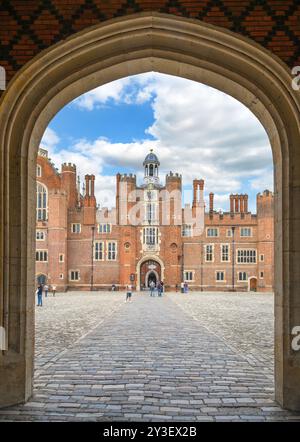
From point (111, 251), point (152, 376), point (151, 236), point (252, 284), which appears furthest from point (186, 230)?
point (152, 376)

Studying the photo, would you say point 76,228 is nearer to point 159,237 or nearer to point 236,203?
point 159,237

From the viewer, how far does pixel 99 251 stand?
4847 cm

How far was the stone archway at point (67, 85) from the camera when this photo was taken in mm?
5668

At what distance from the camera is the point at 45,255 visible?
46.6 m

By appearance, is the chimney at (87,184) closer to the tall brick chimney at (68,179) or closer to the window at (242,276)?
the tall brick chimney at (68,179)

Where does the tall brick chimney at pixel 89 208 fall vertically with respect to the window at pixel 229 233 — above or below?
above

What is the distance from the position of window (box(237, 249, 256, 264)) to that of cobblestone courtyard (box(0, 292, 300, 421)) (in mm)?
35214

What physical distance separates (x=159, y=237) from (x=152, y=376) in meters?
41.3

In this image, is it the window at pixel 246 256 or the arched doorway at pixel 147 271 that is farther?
the arched doorway at pixel 147 271

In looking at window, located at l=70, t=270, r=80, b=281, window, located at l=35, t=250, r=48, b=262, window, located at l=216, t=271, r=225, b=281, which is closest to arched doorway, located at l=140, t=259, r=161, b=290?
window, located at l=216, t=271, r=225, b=281

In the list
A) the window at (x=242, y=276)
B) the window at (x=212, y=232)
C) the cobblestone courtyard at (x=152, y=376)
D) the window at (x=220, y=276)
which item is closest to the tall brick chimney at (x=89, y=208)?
the window at (x=212, y=232)

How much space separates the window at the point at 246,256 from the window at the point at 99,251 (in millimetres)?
14815

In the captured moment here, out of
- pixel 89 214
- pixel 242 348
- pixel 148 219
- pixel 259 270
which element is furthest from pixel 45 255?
pixel 242 348

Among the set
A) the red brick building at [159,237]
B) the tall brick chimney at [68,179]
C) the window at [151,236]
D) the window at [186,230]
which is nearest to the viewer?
the red brick building at [159,237]
